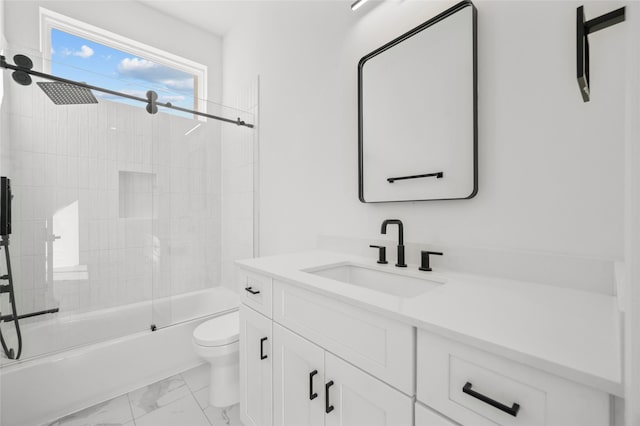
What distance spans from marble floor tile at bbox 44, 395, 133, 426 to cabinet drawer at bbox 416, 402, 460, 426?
1658 mm

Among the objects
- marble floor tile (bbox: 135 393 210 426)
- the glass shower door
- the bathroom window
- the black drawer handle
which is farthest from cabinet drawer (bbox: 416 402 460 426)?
the bathroom window

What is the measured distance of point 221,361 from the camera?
5.19ft

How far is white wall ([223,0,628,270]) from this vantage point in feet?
2.71

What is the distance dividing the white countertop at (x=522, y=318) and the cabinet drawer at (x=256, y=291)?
0.53ft

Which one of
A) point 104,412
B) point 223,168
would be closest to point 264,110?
point 223,168

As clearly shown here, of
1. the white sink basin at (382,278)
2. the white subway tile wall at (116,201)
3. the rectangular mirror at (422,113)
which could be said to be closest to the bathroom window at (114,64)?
the white subway tile wall at (116,201)

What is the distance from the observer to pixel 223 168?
8.84 ft

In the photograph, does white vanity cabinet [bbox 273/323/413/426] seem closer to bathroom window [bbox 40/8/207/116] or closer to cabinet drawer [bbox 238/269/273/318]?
cabinet drawer [bbox 238/269/273/318]

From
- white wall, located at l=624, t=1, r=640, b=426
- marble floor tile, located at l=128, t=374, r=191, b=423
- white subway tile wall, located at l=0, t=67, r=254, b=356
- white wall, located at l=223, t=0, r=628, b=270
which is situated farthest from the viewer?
white subway tile wall, located at l=0, t=67, r=254, b=356

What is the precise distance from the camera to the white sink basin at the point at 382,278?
1.12 meters

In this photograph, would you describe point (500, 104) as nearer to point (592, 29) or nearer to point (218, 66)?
point (592, 29)

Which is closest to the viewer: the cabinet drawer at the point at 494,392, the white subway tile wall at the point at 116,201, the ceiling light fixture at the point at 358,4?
the cabinet drawer at the point at 494,392

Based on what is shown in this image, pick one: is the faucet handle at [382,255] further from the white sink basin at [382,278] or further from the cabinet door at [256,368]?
the cabinet door at [256,368]

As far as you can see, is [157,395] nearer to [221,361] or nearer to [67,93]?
[221,361]
